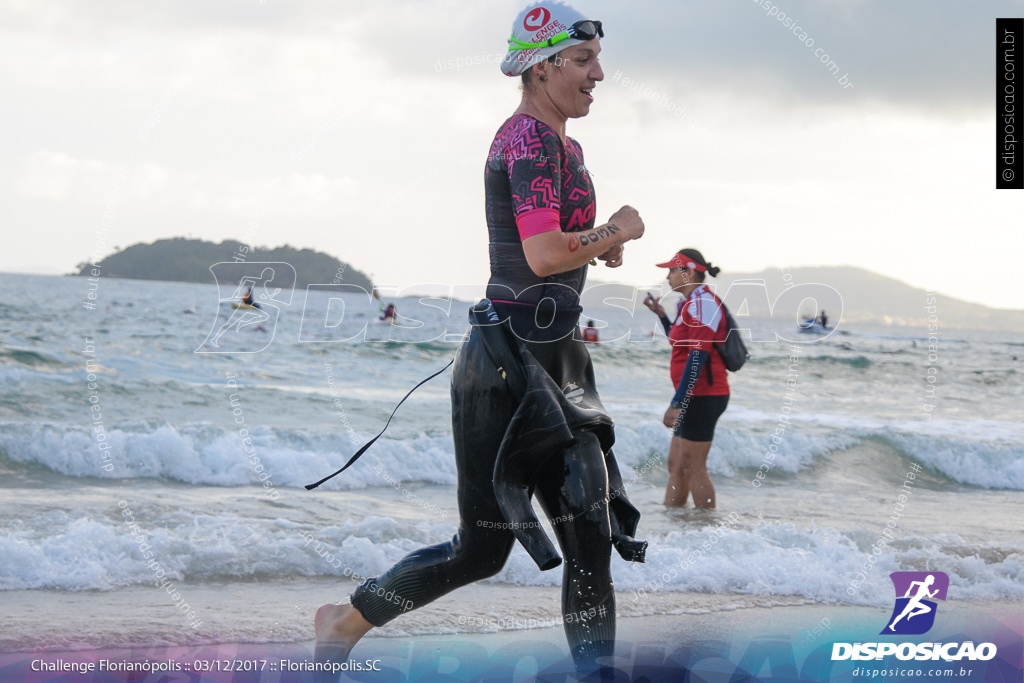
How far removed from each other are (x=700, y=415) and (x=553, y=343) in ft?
14.9

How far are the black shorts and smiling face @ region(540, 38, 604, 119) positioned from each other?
15.0ft

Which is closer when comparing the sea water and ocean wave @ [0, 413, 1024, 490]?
the sea water

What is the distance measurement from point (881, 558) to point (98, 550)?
4661 millimetres

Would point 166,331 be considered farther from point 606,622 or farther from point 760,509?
point 606,622

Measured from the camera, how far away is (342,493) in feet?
23.9

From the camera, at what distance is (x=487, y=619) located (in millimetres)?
4438

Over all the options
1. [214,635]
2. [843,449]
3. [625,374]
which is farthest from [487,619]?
[625,374]

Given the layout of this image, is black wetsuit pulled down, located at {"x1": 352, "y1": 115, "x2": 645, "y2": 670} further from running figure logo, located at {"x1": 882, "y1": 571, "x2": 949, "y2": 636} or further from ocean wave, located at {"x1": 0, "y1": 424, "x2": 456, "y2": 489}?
ocean wave, located at {"x1": 0, "y1": 424, "x2": 456, "y2": 489}

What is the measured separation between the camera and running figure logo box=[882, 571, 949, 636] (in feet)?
14.8

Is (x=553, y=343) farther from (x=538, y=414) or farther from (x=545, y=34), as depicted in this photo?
(x=545, y=34)

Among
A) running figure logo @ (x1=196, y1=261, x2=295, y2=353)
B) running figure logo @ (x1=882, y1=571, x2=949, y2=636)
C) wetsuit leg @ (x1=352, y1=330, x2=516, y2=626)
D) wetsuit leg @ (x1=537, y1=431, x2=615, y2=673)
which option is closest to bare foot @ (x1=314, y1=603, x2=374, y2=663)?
wetsuit leg @ (x1=352, y1=330, x2=516, y2=626)

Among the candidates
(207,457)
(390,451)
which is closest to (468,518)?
(207,457)

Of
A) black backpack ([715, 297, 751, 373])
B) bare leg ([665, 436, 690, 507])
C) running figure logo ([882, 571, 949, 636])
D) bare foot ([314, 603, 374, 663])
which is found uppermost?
black backpack ([715, 297, 751, 373])

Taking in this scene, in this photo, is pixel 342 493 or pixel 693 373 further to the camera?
pixel 342 493
